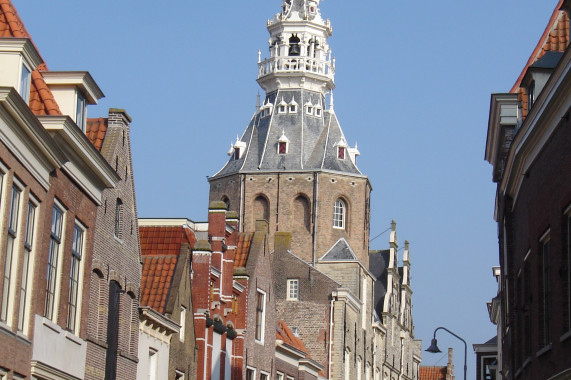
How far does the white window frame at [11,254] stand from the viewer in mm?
15977

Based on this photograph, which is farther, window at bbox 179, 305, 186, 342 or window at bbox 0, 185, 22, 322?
window at bbox 179, 305, 186, 342

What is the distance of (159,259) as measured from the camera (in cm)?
2867

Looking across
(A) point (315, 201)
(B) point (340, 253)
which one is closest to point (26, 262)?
(B) point (340, 253)

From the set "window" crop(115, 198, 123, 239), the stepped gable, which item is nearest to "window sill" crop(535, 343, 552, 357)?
the stepped gable

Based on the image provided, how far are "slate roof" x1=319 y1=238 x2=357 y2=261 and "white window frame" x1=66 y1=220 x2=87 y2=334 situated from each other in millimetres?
44810

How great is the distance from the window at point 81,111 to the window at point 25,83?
9.01 feet

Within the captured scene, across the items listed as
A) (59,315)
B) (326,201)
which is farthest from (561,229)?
(326,201)

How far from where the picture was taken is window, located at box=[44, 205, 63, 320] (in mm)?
18625

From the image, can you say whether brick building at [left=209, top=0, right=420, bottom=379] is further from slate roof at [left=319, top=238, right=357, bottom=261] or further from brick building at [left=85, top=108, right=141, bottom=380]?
brick building at [left=85, top=108, right=141, bottom=380]

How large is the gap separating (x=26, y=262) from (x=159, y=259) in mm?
11584

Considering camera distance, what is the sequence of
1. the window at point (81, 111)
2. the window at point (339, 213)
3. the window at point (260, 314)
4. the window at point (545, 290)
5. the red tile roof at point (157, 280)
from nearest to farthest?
the window at point (545, 290)
the window at point (81, 111)
the red tile roof at point (157, 280)
the window at point (260, 314)
the window at point (339, 213)

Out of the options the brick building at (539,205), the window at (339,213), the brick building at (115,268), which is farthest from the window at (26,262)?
the window at (339,213)

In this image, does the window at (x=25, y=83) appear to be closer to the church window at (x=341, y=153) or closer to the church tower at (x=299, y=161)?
the church tower at (x=299, y=161)

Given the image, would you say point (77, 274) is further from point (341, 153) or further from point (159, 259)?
point (341, 153)
